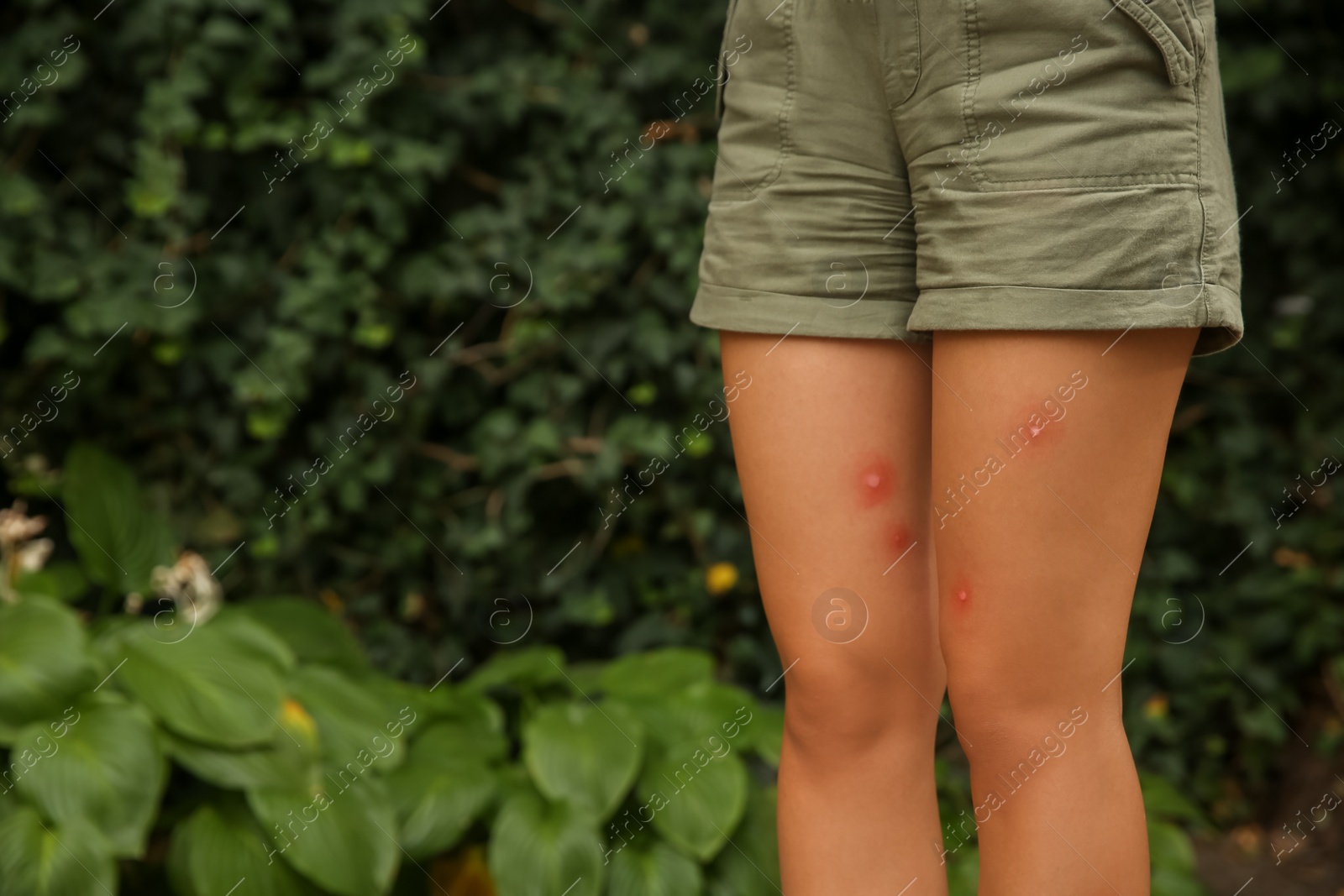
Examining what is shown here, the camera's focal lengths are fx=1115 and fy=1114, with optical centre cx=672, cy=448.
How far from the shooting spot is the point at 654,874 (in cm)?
157

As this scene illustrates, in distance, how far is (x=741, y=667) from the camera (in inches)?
84.8

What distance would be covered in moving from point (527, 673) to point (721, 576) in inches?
16.8

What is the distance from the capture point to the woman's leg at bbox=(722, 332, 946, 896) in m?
0.91

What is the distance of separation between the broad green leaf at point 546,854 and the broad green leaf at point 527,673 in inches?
12.9

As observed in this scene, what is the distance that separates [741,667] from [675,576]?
0.72ft

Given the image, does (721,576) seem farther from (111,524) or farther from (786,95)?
→ (786,95)

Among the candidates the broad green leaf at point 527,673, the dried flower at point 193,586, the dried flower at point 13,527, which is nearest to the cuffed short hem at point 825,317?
the broad green leaf at point 527,673

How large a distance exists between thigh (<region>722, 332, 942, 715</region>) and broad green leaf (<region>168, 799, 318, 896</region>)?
91cm

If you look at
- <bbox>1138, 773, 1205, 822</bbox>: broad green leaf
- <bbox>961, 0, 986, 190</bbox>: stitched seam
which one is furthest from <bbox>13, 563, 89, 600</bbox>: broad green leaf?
<bbox>1138, 773, 1205, 822</bbox>: broad green leaf

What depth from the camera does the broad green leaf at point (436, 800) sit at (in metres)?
1.56

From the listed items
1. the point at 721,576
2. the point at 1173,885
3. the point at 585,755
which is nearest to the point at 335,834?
the point at 585,755

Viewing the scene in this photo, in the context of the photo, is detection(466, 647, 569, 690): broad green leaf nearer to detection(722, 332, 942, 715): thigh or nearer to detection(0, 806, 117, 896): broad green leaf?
detection(0, 806, 117, 896): broad green leaf

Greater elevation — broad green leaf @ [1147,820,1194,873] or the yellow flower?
the yellow flower

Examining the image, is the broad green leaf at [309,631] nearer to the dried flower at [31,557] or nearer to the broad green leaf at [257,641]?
the broad green leaf at [257,641]
